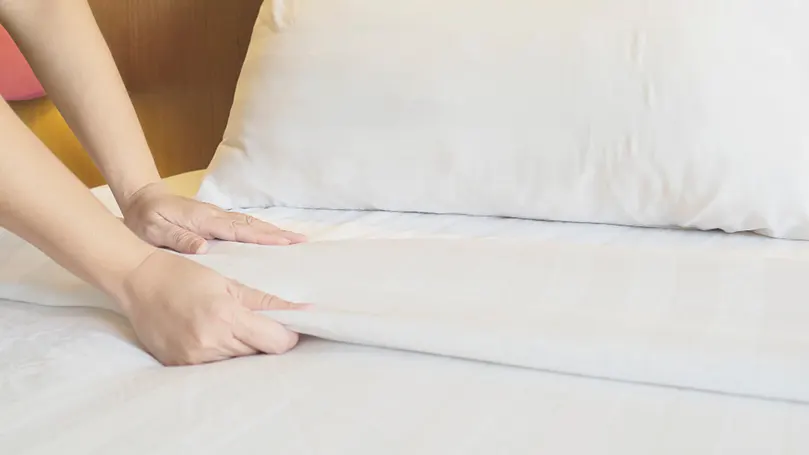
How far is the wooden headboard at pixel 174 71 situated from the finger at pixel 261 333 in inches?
41.7

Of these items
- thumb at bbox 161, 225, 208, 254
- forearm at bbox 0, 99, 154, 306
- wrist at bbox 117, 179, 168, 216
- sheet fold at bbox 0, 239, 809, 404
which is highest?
forearm at bbox 0, 99, 154, 306

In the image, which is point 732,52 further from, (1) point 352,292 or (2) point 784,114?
(1) point 352,292

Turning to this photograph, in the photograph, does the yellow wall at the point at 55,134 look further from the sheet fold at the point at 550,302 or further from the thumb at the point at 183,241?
the sheet fold at the point at 550,302

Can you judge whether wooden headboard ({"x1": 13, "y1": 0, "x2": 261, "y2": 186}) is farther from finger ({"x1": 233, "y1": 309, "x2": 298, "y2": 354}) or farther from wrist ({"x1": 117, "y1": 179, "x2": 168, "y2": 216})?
finger ({"x1": 233, "y1": 309, "x2": 298, "y2": 354})

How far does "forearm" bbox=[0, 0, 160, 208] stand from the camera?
1011mm

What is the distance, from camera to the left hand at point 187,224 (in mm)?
932

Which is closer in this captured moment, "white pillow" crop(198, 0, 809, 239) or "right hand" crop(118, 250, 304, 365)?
"right hand" crop(118, 250, 304, 365)

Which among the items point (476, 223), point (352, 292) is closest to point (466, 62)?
point (476, 223)

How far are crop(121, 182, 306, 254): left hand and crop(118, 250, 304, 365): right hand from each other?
0.17 meters

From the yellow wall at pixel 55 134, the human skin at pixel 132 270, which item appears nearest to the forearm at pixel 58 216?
the human skin at pixel 132 270

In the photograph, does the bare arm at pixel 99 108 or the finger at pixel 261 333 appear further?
the bare arm at pixel 99 108

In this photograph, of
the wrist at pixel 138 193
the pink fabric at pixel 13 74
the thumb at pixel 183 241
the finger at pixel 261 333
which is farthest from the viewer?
the pink fabric at pixel 13 74

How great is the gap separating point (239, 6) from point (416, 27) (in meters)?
0.67

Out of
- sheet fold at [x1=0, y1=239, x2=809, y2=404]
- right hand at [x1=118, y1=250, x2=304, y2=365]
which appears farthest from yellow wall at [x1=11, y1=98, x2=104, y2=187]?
right hand at [x1=118, y1=250, x2=304, y2=365]
